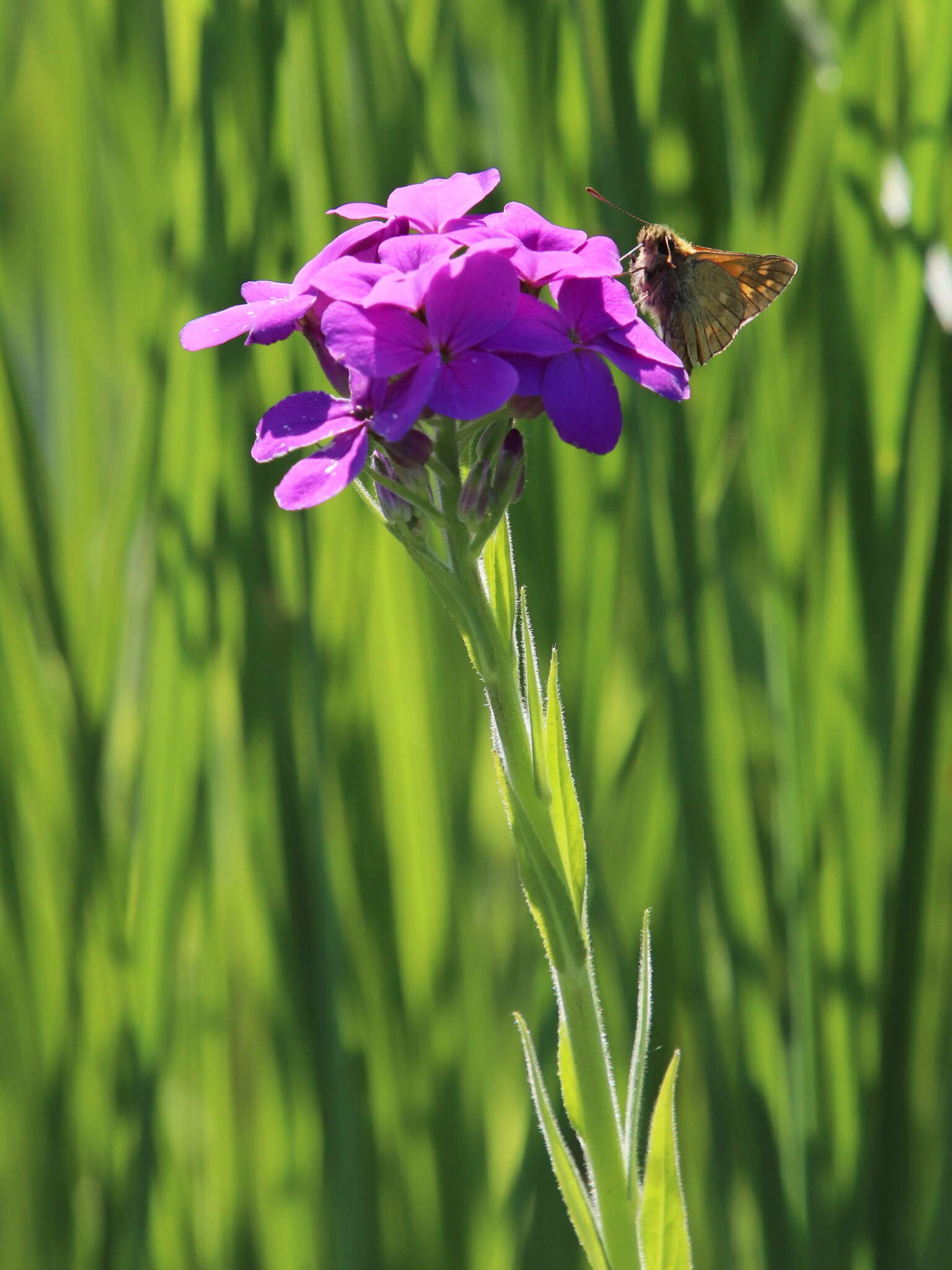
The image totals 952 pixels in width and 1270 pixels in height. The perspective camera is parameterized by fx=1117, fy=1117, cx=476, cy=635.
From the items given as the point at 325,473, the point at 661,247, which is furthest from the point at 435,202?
the point at 661,247

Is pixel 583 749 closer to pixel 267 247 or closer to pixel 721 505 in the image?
pixel 721 505

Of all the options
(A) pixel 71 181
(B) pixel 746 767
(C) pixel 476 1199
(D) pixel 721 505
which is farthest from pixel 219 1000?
(A) pixel 71 181

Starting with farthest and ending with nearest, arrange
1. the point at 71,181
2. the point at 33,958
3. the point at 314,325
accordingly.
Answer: the point at 71,181, the point at 33,958, the point at 314,325

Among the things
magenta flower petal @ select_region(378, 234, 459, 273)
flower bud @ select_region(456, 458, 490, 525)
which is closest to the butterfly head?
magenta flower petal @ select_region(378, 234, 459, 273)

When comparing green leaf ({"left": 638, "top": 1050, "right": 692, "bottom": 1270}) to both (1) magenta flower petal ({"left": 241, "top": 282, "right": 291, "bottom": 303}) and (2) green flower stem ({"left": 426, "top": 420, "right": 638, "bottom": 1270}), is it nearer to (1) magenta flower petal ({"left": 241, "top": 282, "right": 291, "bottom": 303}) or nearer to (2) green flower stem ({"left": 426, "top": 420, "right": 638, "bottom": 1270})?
(2) green flower stem ({"left": 426, "top": 420, "right": 638, "bottom": 1270})

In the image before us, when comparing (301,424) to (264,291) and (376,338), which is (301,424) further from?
(264,291)
